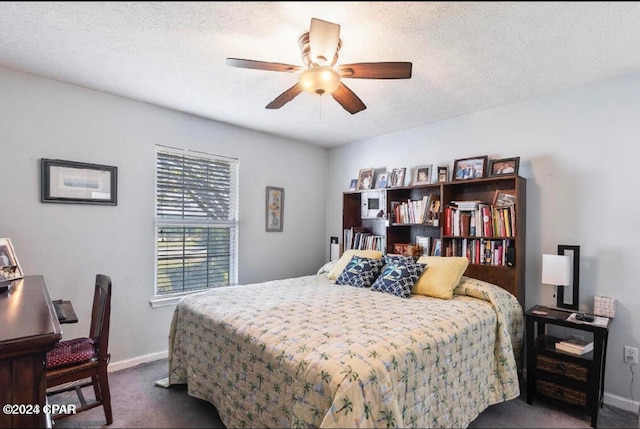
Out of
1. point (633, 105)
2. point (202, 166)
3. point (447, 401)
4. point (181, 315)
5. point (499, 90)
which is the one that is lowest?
point (447, 401)

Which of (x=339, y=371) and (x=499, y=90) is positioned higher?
(x=499, y=90)

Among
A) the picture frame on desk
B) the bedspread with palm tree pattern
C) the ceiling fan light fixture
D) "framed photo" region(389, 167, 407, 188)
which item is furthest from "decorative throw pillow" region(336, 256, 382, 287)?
the ceiling fan light fixture

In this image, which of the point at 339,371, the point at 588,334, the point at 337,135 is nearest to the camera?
the point at 339,371

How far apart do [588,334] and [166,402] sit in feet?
10.5

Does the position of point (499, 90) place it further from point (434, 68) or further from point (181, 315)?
point (181, 315)

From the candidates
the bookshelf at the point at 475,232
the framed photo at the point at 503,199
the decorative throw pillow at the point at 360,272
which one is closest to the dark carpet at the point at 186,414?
the bookshelf at the point at 475,232

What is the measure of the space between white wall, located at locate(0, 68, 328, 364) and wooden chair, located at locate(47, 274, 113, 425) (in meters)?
0.75

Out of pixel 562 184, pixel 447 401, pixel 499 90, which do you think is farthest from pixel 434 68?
pixel 447 401

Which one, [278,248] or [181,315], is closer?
[181,315]

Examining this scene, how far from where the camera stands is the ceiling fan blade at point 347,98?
2066mm

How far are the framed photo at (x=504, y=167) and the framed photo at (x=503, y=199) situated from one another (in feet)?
0.57

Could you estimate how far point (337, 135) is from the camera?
13.4 feet

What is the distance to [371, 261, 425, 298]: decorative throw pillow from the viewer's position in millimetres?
2678

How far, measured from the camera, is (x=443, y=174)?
3.32m
